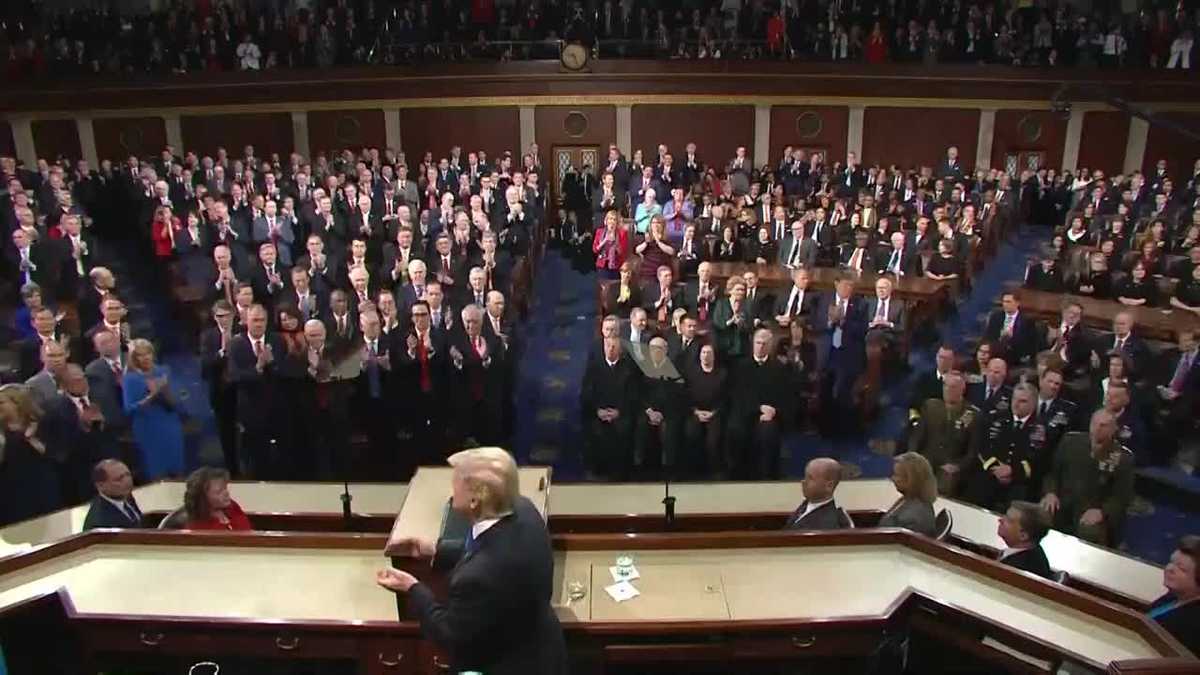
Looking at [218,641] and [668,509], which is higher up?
[218,641]

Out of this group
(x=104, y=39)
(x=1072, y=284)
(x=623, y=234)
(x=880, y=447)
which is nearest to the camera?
(x=880, y=447)

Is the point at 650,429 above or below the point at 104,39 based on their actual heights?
below

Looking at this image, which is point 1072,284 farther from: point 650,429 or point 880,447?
point 650,429

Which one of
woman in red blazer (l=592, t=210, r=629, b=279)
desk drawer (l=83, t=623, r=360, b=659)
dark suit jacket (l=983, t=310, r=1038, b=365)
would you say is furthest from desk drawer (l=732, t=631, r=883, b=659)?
woman in red blazer (l=592, t=210, r=629, b=279)

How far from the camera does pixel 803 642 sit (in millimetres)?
3438

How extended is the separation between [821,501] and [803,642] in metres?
0.88

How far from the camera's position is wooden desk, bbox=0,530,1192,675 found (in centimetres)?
337

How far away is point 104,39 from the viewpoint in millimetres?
15156

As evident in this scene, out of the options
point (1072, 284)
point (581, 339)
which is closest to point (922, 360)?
point (1072, 284)

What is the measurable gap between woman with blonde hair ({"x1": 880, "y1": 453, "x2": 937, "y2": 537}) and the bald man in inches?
8.0

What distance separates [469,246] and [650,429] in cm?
360

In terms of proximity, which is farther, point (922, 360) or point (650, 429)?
point (922, 360)

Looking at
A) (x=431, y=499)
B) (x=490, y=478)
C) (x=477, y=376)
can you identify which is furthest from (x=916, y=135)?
(x=490, y=478)

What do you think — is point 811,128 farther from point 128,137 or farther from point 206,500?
point 206,500
